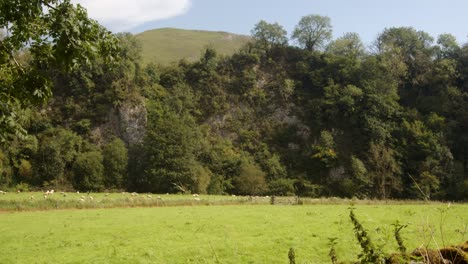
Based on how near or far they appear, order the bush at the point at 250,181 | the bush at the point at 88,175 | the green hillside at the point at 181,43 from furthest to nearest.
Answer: the green hillside at the point at 181,43 → the bush at the point at 250,181 → the bush at the point at 88,175

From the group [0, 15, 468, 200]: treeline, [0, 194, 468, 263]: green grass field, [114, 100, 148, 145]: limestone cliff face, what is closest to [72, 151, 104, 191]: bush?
[0, 15, 468, 200]: treeline

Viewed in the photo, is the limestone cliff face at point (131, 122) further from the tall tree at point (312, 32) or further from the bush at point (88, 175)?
the tall tree at point (312, 32)

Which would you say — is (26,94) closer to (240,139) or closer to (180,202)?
(180,202)

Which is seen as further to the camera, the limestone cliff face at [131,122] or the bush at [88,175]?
the limestone cliff face at [131,122]

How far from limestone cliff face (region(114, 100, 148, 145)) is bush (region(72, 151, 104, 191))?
9.73 m

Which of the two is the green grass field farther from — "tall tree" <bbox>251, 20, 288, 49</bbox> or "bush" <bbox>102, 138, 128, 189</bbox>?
"tall tree" <bbox>251, 20, 288, 49</bbox>

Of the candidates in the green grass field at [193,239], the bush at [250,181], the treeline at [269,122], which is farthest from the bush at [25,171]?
the green grass field at [193,239]

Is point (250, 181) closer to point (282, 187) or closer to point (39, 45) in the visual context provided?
point (282, 187)

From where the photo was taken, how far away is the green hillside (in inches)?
4973

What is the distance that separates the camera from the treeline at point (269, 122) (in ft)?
214

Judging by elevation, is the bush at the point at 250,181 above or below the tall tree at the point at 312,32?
below

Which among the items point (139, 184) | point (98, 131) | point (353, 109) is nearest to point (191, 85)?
point (98, 131)

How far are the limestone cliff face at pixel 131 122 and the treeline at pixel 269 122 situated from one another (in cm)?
20

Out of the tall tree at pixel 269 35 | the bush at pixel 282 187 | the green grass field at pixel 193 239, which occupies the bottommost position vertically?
the bush at pixel 282 187
